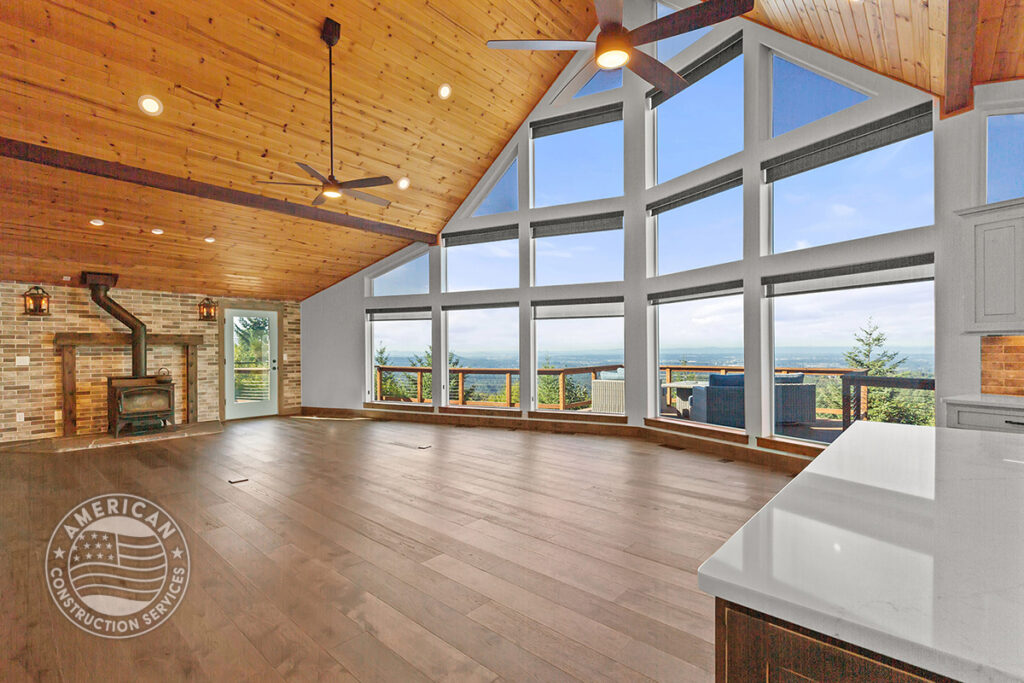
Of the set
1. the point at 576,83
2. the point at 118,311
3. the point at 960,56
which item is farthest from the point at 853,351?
the point at 118,311

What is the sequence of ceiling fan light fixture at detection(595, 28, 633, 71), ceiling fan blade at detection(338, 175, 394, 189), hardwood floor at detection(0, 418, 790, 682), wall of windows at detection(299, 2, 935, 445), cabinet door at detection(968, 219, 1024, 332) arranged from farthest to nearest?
ceiling fan blade at detection(338, 175, 394, 189)
wall of windows at detection(299, 2, 935, 445)
cabinet door at detection(968, 219, 1024, 332)
ceiling fan light fixture at detection(595, 28, 633, 71)
hardwood floor at detection(0, 418, 790, 682)

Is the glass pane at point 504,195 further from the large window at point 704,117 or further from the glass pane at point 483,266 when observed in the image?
the large window at point 704,117

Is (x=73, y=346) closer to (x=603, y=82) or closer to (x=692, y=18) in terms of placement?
(x=603, y=82)

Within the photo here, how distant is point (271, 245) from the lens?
646 cm

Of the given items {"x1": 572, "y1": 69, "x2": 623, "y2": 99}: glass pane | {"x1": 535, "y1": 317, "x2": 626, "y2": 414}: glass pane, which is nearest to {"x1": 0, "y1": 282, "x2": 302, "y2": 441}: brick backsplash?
{"x1": 535, "y1": 317, "x2": 626, "y2": 414}: glass pane

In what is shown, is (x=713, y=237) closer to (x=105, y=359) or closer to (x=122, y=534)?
(x=122, y=534)

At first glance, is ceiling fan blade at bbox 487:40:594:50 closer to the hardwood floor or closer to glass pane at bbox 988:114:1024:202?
glass pane at bbox 988:114:1024:202

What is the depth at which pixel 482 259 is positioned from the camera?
7.34 metres

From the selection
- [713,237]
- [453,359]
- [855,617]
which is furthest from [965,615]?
[453,359]

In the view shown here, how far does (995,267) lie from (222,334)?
31.0ft

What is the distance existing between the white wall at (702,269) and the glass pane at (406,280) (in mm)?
133

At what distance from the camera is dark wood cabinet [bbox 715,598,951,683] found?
60cm

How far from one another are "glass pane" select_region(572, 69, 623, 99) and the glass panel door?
6499mm

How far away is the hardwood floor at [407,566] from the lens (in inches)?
73.4
